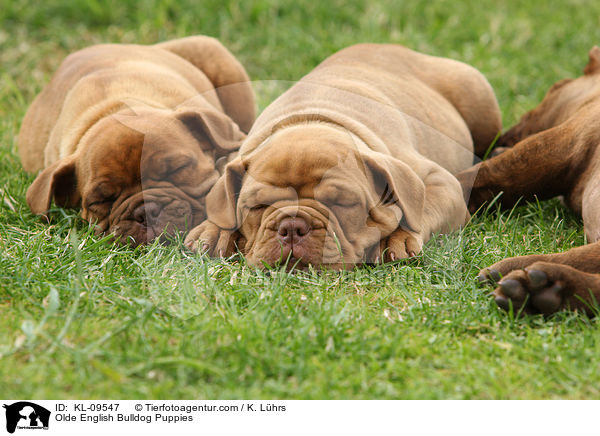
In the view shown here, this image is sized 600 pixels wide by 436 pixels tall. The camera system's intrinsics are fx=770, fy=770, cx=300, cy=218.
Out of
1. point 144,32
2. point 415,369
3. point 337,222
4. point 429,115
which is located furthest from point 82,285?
point 144,32

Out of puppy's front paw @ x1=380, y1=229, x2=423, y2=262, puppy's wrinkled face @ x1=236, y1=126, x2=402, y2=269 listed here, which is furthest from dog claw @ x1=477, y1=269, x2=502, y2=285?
puppy's wrinkled face @ x1=236, y1=126, x2=402, y2=269

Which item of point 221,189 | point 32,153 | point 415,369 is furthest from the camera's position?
point 32,153

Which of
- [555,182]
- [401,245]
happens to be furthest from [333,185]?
[555,182]

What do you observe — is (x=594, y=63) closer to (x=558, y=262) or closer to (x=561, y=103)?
(x=561, y=103)

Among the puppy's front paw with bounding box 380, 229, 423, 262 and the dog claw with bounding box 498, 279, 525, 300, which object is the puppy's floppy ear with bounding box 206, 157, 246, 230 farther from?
the dog claw with bounding box 498, 279, 525, 300

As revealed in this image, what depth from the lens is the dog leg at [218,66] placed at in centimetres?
702

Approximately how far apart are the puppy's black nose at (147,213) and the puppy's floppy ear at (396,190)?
1382mm

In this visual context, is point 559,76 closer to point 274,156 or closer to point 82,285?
point 274,156

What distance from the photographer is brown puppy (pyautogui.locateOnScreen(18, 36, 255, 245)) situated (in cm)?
484

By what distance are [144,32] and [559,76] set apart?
186 inches

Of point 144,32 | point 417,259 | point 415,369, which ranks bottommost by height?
point 144,32

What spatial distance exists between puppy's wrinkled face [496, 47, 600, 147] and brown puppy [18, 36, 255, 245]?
2410 millimetres

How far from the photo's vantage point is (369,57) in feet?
20.7
